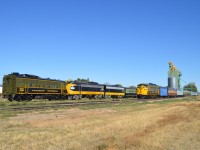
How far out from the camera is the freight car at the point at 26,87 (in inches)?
1766

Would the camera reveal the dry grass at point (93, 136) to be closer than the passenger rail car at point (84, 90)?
Yes

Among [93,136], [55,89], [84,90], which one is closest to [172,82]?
[84,90]

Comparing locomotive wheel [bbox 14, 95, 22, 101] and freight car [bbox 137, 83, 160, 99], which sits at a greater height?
freight car [bbox 137, 83, 160, 99]

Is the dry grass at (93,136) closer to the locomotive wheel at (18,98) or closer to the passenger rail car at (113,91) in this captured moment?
the locomotive wheel at (18,98)

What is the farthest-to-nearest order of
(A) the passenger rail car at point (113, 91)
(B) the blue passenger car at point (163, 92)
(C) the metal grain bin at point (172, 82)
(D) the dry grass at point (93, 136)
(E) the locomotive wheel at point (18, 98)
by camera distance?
(C) the metal grain bin at point (172, 82), (B) the blue passenger car at point (163, 92), (A) the passenger rail car at point (113, 91), (E) the locomotive wheel at point (18, 98), (D) the dry grass at point (93, 136)

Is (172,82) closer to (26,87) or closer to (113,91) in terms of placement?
(113,91)

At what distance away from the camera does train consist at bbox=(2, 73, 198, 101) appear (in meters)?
45.3

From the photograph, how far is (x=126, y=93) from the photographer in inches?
3440

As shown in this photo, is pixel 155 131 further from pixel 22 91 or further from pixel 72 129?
pixel 22 91

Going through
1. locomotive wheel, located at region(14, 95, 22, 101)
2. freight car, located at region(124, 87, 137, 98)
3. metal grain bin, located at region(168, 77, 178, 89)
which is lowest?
locomotive wheel, located at region(14, 95, 22, 101)

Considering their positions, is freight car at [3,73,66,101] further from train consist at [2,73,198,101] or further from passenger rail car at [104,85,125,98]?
passenger rail car at [104,85,125,98]

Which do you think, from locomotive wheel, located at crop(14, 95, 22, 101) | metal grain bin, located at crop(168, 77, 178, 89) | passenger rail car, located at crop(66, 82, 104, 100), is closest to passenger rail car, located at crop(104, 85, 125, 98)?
passenger rail car, located at crop(66, 82, 104, 100)

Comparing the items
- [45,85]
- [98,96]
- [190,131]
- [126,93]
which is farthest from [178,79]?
[190,131]

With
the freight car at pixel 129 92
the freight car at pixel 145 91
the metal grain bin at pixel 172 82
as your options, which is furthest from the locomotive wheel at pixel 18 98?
the metal grain bin at pixel 172 82
